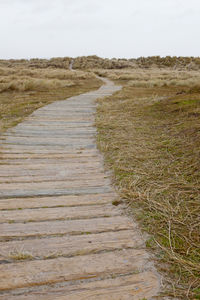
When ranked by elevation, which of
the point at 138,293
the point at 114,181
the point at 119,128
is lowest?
the point at 138,293

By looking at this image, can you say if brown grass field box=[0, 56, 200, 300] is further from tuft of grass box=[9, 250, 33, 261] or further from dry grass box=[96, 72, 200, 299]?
tuft of grass box=[9, 250, 33, 261]

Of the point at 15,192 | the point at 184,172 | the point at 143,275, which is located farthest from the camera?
the point at 184,172

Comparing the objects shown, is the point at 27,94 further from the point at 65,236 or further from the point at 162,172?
the point at 65,236

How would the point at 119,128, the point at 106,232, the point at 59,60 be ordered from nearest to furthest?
the point at 106,232 → the point at 119,128 → the point at 59,60

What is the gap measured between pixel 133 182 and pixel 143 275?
122cm

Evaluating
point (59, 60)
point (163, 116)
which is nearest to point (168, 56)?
point (59, 60)

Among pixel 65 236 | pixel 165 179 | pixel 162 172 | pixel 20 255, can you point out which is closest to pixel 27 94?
pixel 162 172

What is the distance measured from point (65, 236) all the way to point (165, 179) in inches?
52.3

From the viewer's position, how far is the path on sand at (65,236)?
4.44ft

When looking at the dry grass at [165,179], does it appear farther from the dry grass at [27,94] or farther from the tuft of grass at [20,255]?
the dry grass at [27,94]

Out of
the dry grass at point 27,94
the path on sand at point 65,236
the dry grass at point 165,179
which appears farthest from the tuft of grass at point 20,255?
the dry grass at point 27,94

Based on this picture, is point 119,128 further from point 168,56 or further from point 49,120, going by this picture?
point 168,56

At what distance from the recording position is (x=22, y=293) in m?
1.31

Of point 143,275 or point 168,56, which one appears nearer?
point 143,275
